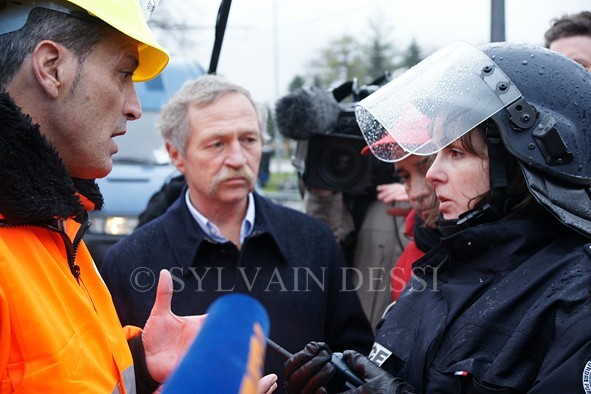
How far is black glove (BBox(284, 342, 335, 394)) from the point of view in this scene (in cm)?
204

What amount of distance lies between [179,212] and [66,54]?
1.49m

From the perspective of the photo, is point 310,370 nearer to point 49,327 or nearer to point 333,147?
point 49,327

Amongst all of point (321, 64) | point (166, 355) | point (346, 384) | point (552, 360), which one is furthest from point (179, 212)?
point (321, 64)

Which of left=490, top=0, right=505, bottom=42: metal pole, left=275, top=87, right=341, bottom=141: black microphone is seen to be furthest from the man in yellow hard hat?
left=490, top=0, right=505, bottom=42: metal pole

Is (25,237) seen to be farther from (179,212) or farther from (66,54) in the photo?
(179,212)

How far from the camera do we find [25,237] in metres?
1.58

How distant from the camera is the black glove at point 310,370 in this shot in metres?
2.04

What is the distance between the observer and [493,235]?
6.24 ft

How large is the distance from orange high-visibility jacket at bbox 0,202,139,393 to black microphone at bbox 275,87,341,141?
81.5 inches

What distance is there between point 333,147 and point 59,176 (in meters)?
2.39

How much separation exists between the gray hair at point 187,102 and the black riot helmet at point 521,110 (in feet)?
4.07

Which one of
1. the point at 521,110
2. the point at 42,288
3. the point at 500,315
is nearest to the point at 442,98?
the point at 521,110

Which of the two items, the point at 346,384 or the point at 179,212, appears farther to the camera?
the point at 179,212

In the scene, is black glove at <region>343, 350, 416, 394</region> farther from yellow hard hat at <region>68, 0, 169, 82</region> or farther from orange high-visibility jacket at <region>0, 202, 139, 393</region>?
yellow hard hat at <region>68, 0, 169, 82</region>
